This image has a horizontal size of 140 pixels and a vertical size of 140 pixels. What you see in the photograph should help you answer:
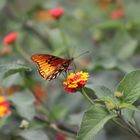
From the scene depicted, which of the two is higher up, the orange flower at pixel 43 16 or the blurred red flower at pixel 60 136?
the orange flower at pixel 43 16

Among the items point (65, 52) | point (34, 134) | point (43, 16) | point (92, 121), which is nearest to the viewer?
point (92, 121)

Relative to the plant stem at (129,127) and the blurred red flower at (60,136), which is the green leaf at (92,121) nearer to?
the plant stem at (129,127)

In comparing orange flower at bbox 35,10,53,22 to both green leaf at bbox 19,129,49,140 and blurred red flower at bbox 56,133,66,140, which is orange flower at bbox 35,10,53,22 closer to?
blurred red flower at bbox 56,133,66,140

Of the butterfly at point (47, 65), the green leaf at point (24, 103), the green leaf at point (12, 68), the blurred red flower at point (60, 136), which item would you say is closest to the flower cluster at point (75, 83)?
the butterfly at point (47, 65)

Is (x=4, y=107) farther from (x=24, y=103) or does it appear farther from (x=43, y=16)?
(x=43, y=16)

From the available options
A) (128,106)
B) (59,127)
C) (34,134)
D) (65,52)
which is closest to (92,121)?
(128,106)

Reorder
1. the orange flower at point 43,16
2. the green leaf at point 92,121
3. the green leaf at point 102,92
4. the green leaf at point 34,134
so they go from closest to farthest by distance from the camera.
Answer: the green leaf at point 92,121 < the green leaf at point 102,92 < the green leaf at point 34,134 < the orange flower at point 43,16

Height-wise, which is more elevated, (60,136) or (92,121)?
(92,121)
